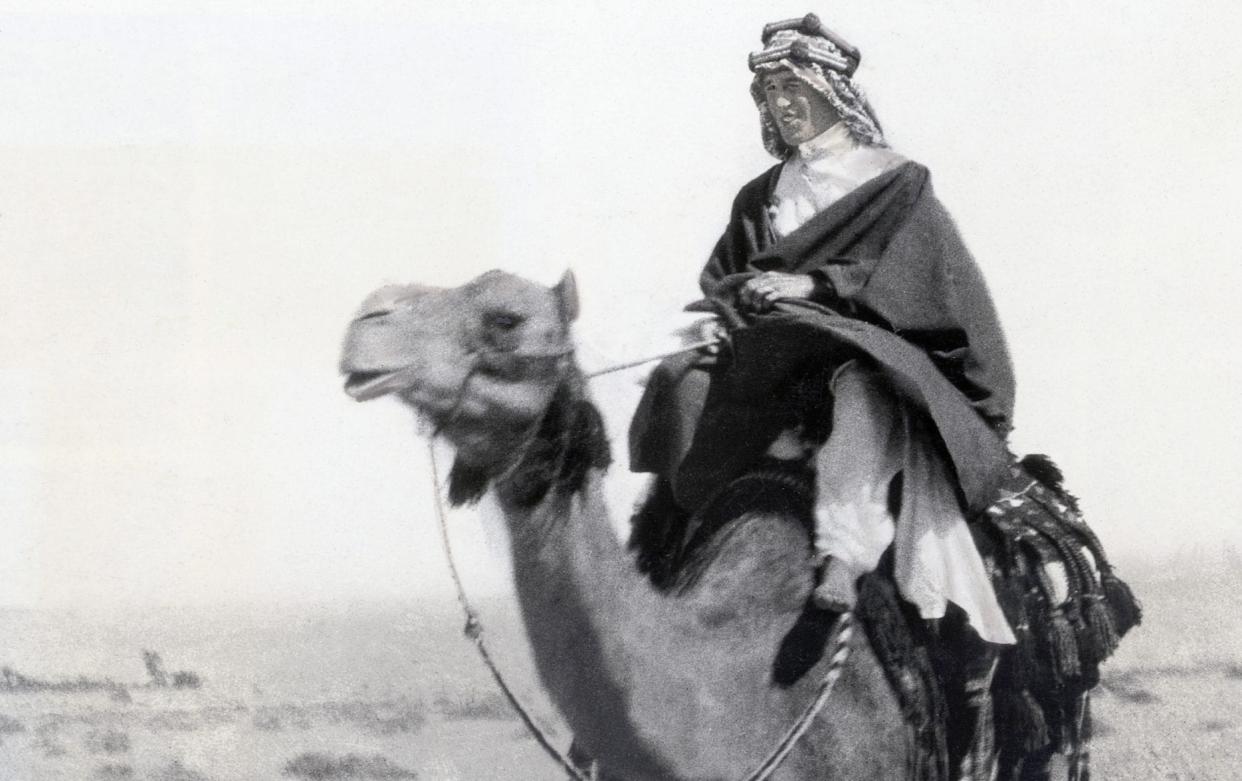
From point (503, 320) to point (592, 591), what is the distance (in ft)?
2.14

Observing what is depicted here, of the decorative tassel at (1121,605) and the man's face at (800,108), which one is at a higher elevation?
the man's face at (800,108)

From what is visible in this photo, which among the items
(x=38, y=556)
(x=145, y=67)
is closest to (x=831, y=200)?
(x=145, y=67)

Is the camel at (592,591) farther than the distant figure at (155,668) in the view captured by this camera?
No

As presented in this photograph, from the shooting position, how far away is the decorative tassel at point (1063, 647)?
5.23 m

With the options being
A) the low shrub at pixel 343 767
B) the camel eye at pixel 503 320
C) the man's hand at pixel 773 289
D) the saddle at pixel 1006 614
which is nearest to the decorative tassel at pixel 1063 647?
the saddle at pixel 1006 614

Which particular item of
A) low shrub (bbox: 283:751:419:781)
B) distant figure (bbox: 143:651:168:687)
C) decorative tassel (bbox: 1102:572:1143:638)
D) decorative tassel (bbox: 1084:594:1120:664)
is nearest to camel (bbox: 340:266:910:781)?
decorative tassel (bbox: 1084:594:1120:664)

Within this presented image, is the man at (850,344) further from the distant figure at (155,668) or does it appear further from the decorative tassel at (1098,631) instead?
the distant figure at (155,668)

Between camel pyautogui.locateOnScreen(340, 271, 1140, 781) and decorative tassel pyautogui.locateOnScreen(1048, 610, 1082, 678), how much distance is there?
1.68ft

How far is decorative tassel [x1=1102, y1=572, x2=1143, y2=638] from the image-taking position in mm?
5461

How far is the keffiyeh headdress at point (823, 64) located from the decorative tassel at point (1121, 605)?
1292mm

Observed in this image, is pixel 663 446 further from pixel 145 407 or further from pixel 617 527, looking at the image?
pixel 145 407

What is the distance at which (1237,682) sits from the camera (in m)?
Result: 5.64

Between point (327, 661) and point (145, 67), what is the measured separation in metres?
1.79

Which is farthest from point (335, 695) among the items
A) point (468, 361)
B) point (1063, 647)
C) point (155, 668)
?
point (1063, 647)
